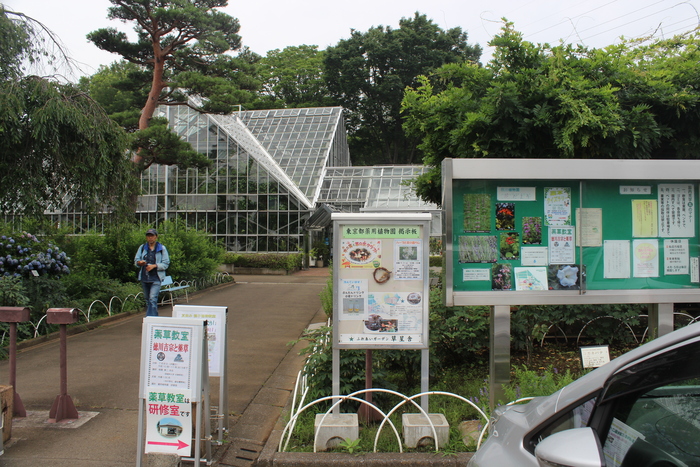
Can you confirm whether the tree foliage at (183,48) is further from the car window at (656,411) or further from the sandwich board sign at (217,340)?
the car window at (656,411)

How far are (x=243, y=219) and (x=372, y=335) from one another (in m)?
22.9

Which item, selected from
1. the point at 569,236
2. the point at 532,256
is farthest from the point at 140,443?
the point at 569,236

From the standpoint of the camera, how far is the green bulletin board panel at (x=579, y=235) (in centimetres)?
455

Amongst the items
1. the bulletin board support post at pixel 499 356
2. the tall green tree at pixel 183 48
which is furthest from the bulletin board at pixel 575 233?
the tall green tree at pixel 183 48

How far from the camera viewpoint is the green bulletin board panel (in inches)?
179

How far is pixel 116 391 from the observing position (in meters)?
5.64

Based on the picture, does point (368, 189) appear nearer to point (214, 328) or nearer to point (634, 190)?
point (634, 190)

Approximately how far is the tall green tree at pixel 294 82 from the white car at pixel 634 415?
45.9m

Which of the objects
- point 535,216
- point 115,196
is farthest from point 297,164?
point 535,216

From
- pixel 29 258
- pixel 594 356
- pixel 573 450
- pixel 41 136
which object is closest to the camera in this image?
pixel 573 450

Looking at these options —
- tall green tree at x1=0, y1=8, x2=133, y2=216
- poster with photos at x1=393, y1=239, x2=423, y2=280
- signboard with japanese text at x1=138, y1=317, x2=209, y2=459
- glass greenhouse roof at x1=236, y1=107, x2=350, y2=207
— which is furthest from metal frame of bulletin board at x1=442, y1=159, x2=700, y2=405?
glass greenhouse roof at x1=236, y1=107, x2=350, y2=207

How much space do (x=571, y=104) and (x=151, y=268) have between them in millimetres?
6946

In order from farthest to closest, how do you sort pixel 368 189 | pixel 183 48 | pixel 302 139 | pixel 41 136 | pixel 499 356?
pixel 302 139, pixel 368 189, pixel 183 48, pixel 41 136, pixel 499 356

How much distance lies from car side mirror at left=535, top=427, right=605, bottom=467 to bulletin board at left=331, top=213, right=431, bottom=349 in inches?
101
